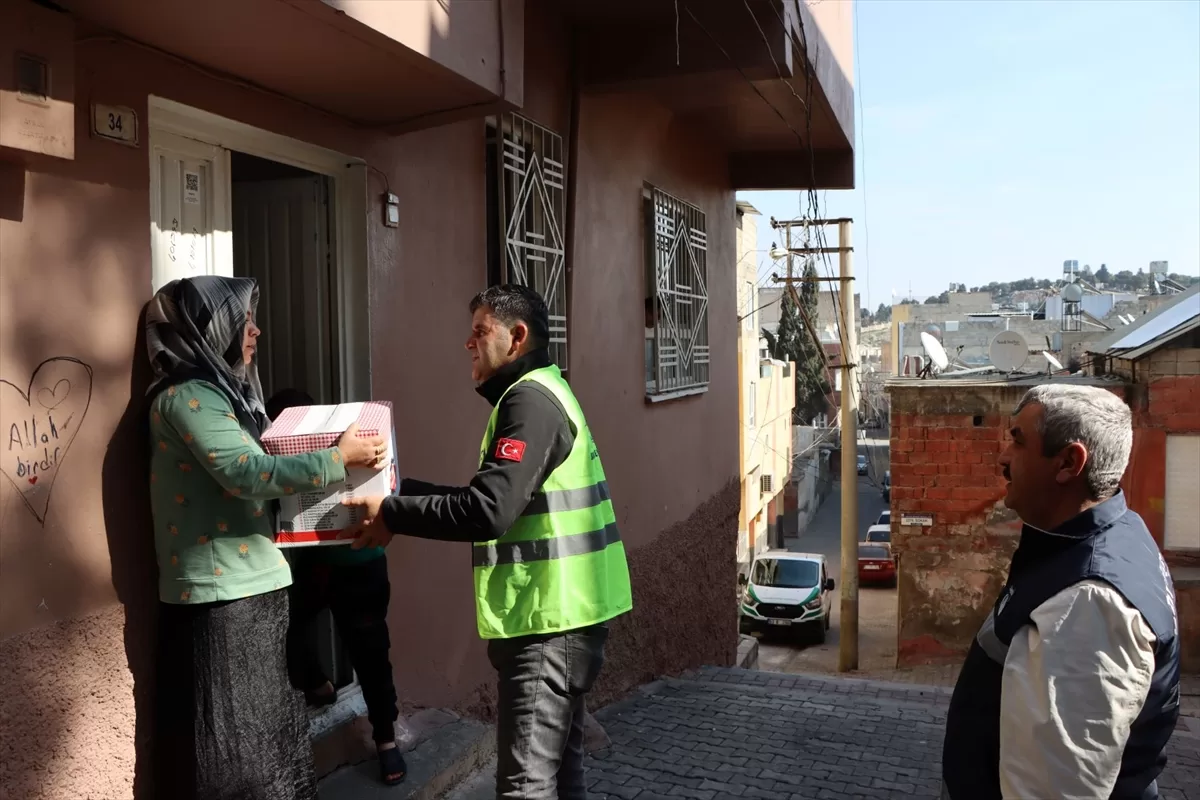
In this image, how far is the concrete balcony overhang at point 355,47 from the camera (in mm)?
2820

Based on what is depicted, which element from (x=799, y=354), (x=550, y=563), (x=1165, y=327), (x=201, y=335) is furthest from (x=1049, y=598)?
(x=799, y=354)

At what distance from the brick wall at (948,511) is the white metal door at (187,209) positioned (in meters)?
8.51

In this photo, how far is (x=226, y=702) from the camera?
2.88 meters

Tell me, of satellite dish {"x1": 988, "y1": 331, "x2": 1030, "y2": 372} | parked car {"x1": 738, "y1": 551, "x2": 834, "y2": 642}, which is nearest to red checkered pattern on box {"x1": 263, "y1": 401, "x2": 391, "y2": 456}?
satellite dish {"x1": 988, "y1": 331, "x2": 1030, "y2": 372}

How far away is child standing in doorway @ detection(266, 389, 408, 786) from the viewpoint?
3.62 metres

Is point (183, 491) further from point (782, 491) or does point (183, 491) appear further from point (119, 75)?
point (782, 491)

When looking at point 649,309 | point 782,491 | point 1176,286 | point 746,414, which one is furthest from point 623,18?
point 1176,286

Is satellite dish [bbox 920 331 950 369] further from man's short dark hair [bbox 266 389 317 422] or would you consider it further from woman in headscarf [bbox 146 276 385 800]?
woman in headscarf [bbox 146 276 385 800]

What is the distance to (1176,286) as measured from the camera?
3322cm

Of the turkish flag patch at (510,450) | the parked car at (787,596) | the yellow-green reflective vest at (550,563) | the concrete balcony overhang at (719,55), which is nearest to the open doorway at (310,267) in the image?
the yellow-green reflective vest at (550,563)

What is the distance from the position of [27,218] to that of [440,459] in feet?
7.50

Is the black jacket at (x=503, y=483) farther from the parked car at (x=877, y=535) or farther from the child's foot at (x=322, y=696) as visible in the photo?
the parked car at (x=877, y=535)

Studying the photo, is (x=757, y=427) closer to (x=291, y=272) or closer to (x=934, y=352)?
(x=934, y=352)

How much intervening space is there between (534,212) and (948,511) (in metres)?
6.96
